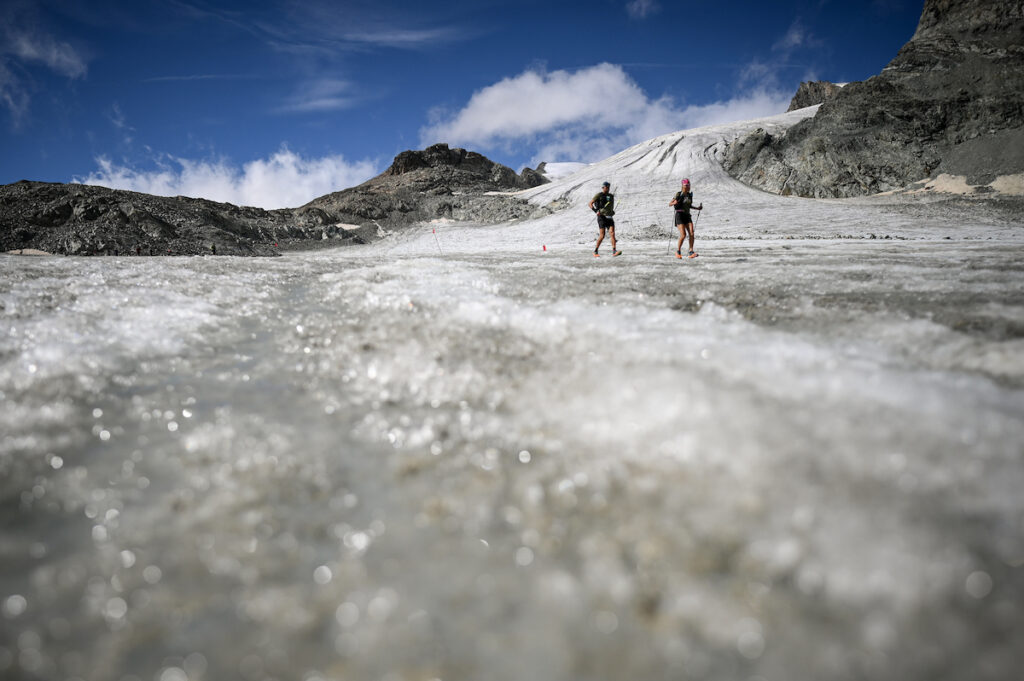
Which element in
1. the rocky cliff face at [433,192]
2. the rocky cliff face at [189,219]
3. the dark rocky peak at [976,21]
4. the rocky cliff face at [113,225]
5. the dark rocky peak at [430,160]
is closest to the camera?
the rocky cliff face at [113,225]

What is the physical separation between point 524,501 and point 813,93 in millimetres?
100162

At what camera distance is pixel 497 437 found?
2.11 meters

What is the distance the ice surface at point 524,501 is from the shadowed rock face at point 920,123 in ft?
130

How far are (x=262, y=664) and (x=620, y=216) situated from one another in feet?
116

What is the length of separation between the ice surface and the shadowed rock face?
3951cm

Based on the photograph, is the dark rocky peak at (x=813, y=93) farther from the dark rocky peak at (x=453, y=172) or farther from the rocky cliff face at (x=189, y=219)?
the rocky cliff face at (x=189, y=219)

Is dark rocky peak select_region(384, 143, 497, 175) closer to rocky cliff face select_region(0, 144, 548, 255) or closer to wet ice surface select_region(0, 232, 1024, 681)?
rocky cliff face select_region(0, 144, 548, 255)

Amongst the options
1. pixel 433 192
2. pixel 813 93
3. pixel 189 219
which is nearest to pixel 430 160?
pixel 433 192

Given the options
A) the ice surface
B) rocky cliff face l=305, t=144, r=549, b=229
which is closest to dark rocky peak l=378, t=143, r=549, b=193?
rocky cliff face l=305, t=144, r=549, b=229

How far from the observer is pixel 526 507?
167 centimetres

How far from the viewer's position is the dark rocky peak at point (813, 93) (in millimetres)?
74312

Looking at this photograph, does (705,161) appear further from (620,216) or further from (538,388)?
(538,388)

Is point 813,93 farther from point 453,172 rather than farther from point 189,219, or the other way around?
point 189,219

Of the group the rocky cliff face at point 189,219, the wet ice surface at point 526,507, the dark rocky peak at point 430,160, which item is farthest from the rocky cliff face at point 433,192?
the wet ice surface at point 526,507
